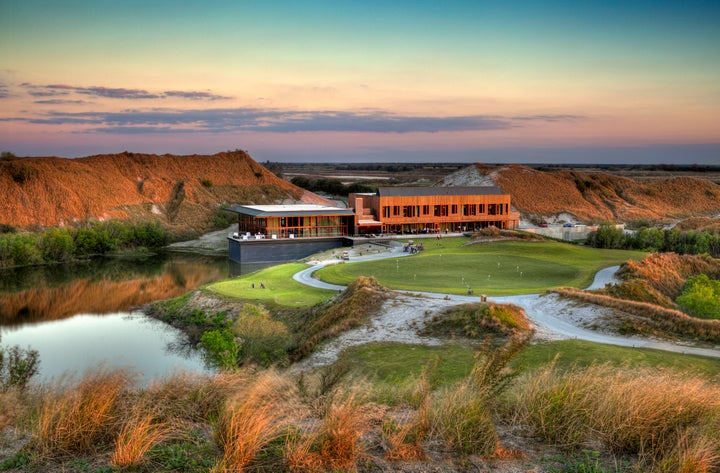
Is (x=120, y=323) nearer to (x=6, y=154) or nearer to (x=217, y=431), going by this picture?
(x=217, y=431)

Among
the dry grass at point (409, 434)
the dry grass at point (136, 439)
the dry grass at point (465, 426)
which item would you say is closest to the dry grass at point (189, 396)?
→ the dry grass at point (136, 439)

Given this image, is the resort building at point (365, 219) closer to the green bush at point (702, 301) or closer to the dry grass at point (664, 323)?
the green bush at point (702, 301)

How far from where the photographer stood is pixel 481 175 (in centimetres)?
11512

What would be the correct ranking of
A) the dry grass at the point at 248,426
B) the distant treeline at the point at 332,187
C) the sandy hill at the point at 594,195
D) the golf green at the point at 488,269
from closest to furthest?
the dry grass at the point at 248,426, the golf green at the point at 488,269, the sandy hill at the point at 594,195, the distant treeline at the point at 332,187

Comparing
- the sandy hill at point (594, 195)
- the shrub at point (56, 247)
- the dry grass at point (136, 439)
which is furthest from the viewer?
the sandy hill at point (594, 195)

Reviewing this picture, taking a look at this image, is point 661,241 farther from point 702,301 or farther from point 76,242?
point 76,242

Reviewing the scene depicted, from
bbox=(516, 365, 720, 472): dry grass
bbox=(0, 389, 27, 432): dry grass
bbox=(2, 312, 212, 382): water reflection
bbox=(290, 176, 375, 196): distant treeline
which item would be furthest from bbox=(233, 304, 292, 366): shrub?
bbox=(290, 176, 375, 196): distant treeline

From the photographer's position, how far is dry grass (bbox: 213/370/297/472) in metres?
7.05

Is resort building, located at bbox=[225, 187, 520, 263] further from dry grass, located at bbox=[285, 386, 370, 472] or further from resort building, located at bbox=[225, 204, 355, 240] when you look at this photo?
dry grass, located at bbox=[285, 386, 370, 472]

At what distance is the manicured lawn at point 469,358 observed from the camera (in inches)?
833

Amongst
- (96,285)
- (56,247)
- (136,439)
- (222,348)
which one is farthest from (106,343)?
(56,247)

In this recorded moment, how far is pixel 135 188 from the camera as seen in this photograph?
98625mm

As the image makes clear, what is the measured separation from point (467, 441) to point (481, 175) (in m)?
111

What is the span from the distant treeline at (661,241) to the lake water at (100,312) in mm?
37482
